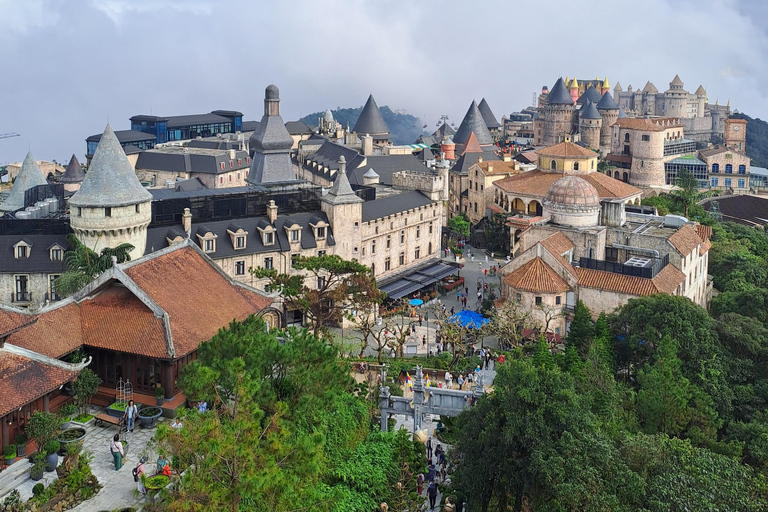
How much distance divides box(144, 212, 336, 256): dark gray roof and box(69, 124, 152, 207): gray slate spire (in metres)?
3.59

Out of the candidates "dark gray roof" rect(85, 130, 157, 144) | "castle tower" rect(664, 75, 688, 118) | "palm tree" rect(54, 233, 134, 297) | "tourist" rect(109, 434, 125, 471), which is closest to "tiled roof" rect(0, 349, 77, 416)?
"tourist" rect(109, 434, 125, 471)

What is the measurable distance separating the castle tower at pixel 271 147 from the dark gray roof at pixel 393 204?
10935mm

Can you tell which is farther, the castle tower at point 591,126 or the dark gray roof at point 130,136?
the castle tower at point 591,126

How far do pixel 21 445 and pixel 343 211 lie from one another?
36.8 metres

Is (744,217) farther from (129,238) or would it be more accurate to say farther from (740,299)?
(129,238)

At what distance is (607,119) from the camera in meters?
142

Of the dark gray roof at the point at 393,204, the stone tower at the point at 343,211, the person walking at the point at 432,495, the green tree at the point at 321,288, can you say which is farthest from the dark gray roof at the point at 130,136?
the person walking at the point at 432,495

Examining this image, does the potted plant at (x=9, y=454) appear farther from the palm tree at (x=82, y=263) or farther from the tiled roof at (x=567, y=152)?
the tiled roof at (x=567, y=152)

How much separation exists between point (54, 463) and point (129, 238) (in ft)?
78.9

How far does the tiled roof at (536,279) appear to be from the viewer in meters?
59.4

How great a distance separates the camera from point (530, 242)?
67.6 m

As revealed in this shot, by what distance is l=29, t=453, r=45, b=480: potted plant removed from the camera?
3125 centimetres

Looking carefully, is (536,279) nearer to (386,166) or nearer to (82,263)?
(82,263)

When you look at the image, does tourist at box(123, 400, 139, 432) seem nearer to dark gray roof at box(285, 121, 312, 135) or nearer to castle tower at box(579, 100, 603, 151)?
dark gray roof at box(285, 121, 312, 135)
